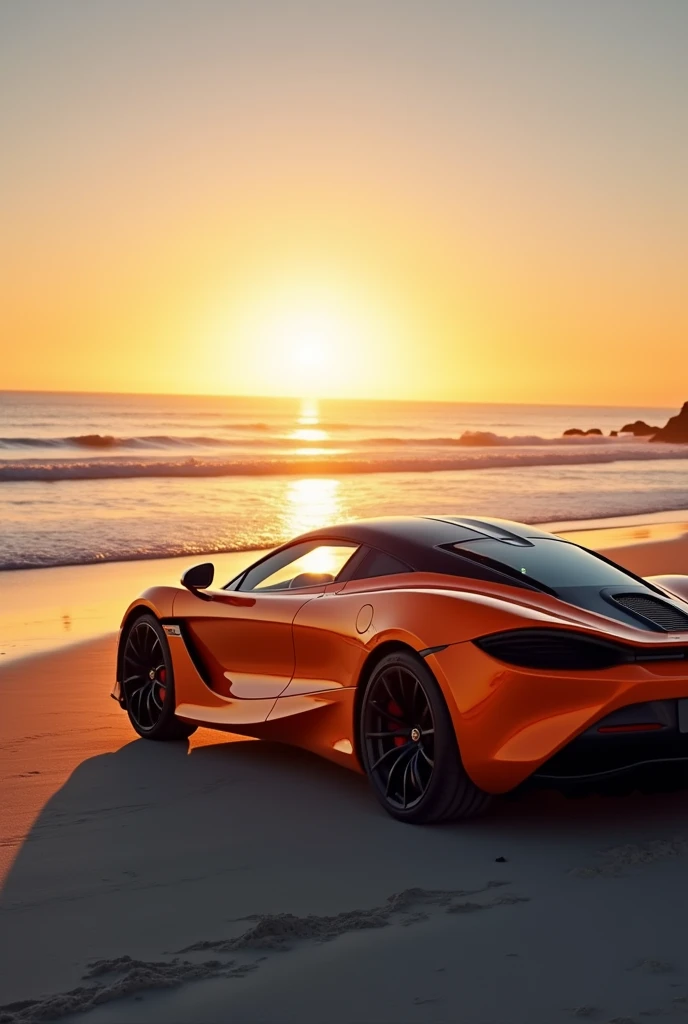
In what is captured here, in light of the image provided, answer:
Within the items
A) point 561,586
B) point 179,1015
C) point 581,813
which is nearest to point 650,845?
point 581,813

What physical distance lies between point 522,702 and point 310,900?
106 centimetres

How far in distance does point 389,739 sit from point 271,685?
0.93m

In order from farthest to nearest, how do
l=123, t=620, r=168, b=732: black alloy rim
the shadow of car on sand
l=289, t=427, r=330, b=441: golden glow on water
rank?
l=289, t=427, r=330, b=441: golden glow on water, l=123, t=620, r=168, b=732: black alloy rim, the shadow of car on sand

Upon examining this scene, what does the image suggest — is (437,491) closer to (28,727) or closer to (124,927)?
(28,727)

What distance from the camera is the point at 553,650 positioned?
460cm

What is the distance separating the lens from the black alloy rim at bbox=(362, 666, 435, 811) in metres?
4.94

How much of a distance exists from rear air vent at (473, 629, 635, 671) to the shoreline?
4.99 meters

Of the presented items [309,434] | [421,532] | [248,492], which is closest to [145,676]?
[421,532]

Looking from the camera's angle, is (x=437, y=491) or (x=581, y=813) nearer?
(x=581, y=813)

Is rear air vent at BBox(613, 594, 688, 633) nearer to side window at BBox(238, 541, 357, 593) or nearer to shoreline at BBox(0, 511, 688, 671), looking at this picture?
side window at BBox(238, 541, 357, 593)

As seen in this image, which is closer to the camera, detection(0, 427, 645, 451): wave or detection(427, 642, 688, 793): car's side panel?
detection(427, 642, 688, 793): car's side panel

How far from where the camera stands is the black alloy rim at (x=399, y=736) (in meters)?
4.94

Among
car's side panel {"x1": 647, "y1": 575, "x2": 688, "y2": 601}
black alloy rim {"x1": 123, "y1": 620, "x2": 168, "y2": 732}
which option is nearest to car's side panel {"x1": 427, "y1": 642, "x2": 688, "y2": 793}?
car's side panel {"x1": 647, "y1": 575, "x2": 688, "y2": 601}

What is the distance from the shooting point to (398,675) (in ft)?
16.6
